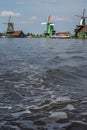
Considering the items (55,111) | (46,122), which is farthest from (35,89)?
(46,122)

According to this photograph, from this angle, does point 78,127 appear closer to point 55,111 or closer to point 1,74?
point 55,111

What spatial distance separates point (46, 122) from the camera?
7.00 m

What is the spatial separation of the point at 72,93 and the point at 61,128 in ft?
11.1

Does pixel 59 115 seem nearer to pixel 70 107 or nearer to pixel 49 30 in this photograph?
pixel 70 107

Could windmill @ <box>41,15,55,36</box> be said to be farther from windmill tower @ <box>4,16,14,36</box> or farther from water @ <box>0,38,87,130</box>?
water @ <box>0,38,87,130</box>

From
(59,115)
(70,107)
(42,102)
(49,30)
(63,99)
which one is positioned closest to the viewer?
(59,115)

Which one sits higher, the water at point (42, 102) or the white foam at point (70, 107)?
the white foam at point (70, 107)

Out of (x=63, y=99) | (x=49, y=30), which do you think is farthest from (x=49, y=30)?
(x=63, y=99)

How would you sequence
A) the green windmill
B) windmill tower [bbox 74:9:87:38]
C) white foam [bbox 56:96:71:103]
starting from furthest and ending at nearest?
1. the green windmill
2. windmill tower [bbox 74:9:87:38]
3. white foam [bbox 56:96:71:103]

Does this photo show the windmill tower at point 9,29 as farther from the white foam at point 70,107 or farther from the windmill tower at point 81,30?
the white foam at point 70,107

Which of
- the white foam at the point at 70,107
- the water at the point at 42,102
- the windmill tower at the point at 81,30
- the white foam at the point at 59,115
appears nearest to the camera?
the water at the point at 42,102

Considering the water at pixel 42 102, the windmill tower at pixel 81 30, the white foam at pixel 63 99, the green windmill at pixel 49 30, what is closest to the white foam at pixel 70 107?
the water at pixel 42 102

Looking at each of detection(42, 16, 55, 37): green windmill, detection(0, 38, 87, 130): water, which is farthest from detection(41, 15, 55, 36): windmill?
detection(0, 38, 87, 130): water

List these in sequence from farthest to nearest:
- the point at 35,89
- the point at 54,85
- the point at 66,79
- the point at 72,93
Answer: the point at 66,79, the point at 54,85, the point at 35,89, the point at 72,93
